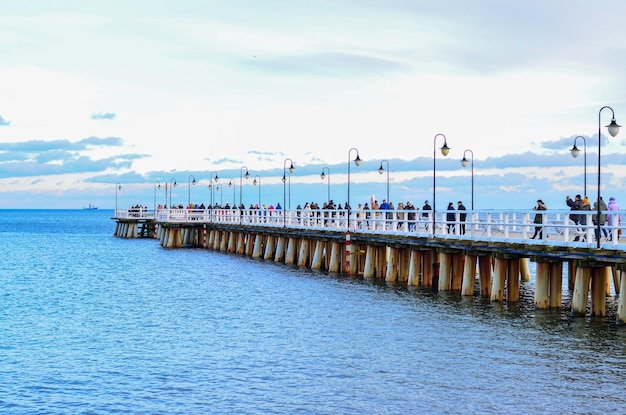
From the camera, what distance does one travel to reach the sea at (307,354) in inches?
697

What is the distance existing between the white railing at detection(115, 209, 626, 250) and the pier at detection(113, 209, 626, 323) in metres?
0.05

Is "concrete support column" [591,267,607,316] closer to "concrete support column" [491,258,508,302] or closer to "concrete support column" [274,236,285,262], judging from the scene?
"concrete support column" [491,258,508,302]

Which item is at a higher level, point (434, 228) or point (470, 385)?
point (434, 228)

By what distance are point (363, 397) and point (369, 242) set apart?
23.6 m

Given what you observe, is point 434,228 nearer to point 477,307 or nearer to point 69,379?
point 477,307

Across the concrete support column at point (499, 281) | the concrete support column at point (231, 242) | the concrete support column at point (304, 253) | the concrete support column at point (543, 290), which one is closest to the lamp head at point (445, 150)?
the concrete support column at point (499, 281)

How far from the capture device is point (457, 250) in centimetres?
3344

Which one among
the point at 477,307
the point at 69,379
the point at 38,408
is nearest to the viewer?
the point at 38,408

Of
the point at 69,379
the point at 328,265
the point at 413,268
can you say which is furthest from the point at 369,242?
the point at 69,379

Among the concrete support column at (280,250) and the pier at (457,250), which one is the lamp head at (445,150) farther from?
the concrete support column at (280,250)

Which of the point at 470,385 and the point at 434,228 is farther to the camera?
the point at 434,228

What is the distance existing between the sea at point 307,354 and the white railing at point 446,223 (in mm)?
2522

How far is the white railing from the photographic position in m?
26.8

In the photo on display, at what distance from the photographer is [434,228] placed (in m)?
36.3
